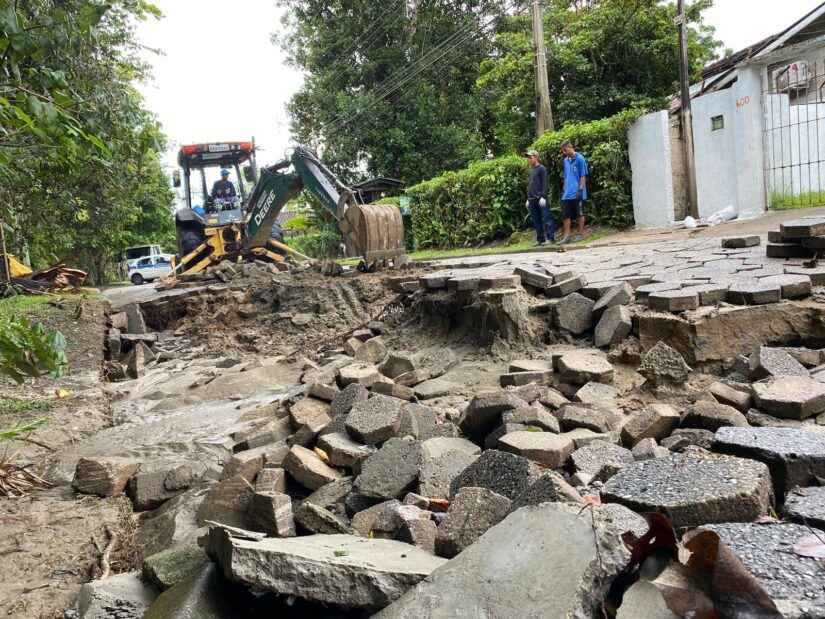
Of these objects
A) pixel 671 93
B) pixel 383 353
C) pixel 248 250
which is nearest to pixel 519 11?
pixel 671 93

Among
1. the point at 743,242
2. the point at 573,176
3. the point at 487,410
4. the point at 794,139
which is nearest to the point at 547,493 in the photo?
the point at 487,410

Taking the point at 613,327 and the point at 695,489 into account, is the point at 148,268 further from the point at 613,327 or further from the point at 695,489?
the point at 695,489

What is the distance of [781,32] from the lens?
11945 mm

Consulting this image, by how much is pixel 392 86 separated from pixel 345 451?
2163 cm

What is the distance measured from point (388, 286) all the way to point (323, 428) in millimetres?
4481

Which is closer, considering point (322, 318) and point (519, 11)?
point (322, 318)

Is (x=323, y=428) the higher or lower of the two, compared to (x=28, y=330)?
lower

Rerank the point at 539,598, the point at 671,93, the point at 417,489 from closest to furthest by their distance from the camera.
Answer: the point at 539,598
the point at 417,489
the point at 671,93

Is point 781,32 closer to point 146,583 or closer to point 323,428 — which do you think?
point 323,428

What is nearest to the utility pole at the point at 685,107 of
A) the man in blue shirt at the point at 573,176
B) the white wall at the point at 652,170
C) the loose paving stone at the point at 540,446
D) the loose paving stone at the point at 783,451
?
the white wall at the point at 652,170

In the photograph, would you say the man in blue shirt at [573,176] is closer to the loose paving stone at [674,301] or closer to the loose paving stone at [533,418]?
the loose paving stone at [674,301]

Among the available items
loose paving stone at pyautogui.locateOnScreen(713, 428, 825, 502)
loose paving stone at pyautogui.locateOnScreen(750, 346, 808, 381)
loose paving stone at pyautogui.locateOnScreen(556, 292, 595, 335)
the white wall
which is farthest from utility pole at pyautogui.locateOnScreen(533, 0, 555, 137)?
loose paving stone at pyautogui.locateOnScreen(713, 428, 825, 502)

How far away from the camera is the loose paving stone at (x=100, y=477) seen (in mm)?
3773

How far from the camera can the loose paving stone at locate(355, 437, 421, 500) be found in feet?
9.78
